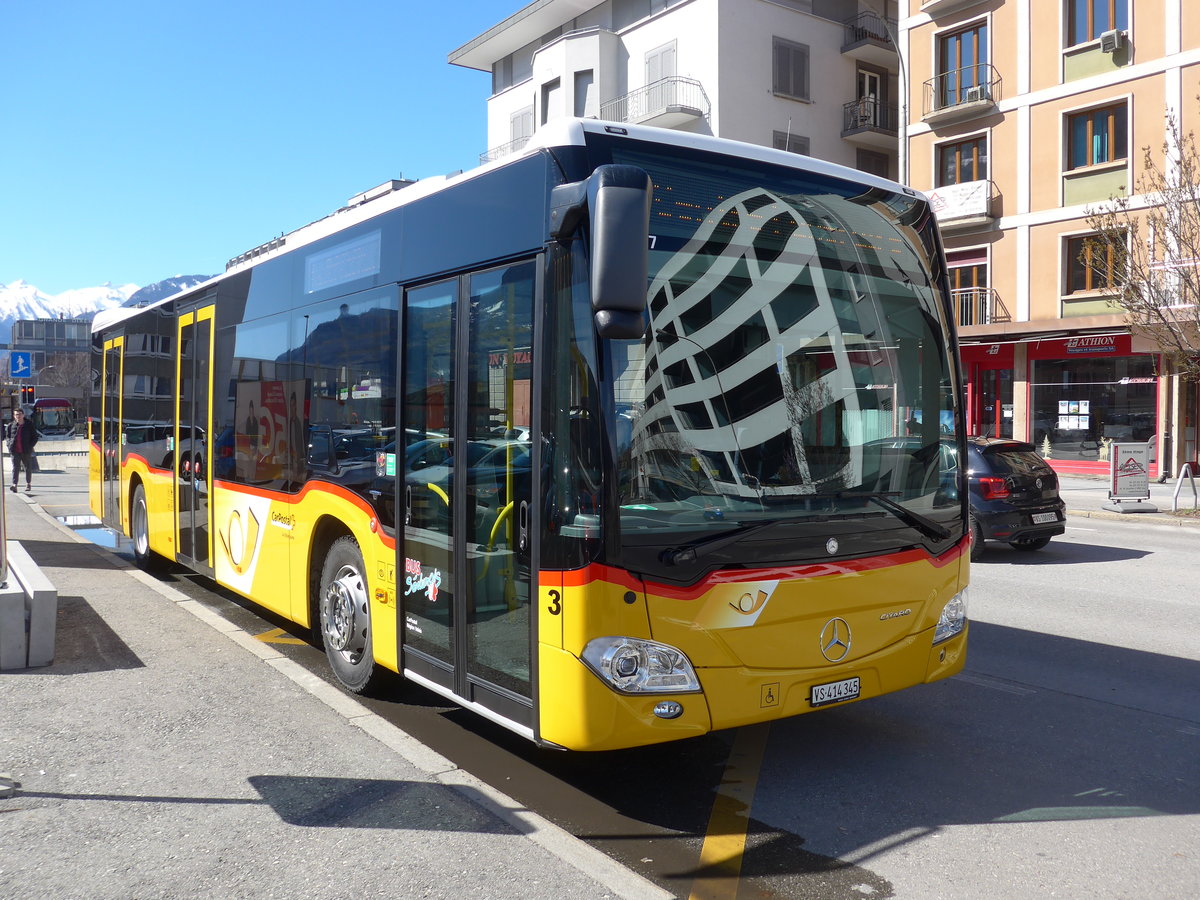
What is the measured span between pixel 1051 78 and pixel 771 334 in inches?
1077

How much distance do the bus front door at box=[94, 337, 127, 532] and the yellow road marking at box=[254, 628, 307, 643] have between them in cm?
459

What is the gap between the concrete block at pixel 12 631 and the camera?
6.51 metres

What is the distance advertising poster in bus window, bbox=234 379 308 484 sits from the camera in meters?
6.86

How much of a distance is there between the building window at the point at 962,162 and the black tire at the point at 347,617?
27530 mm

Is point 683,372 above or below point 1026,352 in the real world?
below

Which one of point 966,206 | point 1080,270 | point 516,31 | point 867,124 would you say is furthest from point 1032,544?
point 516,31

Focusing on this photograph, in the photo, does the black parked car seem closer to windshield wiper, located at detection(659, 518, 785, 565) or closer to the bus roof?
the bus roof

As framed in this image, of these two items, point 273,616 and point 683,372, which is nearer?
point 683,372

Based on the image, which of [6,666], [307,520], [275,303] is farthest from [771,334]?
[6,666]

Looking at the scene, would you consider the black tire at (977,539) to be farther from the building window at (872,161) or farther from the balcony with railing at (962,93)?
the building window at (872,161)

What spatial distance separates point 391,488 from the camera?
18.4 ft

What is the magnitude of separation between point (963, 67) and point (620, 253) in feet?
98.8

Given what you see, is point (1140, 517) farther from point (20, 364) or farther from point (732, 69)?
point (732, 69)

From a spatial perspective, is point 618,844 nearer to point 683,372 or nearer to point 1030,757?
point 683,372
